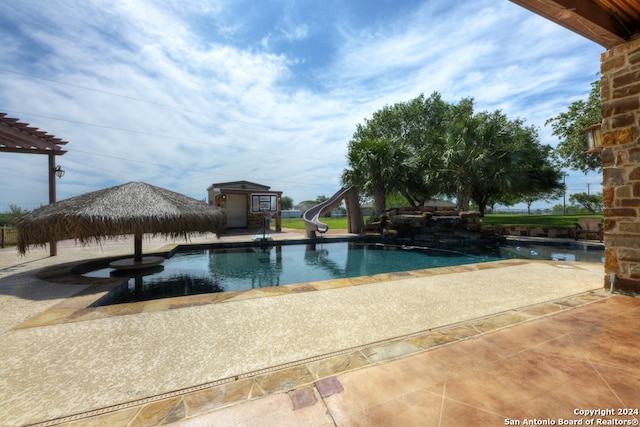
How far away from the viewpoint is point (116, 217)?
583cm

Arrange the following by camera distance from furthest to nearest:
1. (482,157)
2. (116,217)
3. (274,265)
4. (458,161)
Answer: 1. (458,161)
2. (482,157)
3. (274,265)
4. (116,217)

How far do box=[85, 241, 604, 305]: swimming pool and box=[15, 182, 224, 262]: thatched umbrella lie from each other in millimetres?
1198

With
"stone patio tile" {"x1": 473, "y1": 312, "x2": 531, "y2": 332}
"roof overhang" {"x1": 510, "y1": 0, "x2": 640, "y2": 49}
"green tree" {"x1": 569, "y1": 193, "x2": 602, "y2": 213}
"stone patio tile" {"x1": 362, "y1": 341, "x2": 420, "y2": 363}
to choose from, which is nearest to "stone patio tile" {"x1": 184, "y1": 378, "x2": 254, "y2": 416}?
"stone patio tile" {"x1": 362, "y1": 341, "x2": 420, "y2": 363}

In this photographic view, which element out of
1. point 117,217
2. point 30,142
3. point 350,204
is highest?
point 30,142

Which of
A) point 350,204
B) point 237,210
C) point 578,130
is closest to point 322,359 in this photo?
point 350,204

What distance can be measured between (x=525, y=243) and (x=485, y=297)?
11718 mm

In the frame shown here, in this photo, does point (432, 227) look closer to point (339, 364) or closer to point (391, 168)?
point (391, 168)

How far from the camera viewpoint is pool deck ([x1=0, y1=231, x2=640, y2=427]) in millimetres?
1559

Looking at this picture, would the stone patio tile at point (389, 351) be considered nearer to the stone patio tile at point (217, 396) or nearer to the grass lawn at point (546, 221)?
the stone patio tile at point (217, 396)

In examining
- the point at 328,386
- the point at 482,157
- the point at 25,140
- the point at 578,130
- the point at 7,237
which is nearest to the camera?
the point at 328,386

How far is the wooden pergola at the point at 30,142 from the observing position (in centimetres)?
615

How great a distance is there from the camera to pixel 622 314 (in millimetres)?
2889

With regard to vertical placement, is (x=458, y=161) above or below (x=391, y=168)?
above

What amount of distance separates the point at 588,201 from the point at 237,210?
2364 inches
